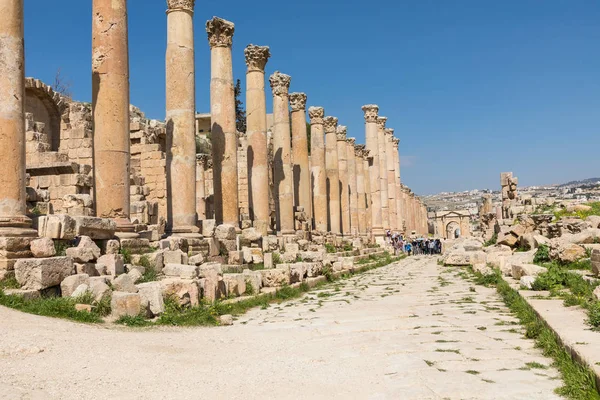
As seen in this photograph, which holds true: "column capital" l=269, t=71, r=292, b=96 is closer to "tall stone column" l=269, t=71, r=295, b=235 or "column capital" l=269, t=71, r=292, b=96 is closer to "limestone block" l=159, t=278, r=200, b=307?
"tall stone column" l=269, t=71, r=295, b=235

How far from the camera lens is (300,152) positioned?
93.0 ft

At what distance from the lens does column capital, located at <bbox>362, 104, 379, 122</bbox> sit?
4153 centimetres

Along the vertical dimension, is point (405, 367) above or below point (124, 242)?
below

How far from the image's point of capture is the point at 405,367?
5.85 m

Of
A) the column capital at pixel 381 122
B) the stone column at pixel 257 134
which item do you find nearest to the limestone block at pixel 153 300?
the stone column at pixel 257 134

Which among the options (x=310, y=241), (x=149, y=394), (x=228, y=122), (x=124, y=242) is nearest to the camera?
(x=149, y=394)

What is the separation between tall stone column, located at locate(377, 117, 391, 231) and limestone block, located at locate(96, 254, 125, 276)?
33494mm

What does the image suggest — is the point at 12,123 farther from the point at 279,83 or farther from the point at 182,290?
the point at 279,83

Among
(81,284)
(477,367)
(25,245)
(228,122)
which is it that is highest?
(228,122)

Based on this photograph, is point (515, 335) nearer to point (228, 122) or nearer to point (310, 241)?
point (228, 122)

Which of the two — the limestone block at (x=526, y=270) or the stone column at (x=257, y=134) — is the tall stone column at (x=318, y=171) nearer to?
the stone column at (x=257, y=134)

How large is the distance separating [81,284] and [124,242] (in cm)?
333

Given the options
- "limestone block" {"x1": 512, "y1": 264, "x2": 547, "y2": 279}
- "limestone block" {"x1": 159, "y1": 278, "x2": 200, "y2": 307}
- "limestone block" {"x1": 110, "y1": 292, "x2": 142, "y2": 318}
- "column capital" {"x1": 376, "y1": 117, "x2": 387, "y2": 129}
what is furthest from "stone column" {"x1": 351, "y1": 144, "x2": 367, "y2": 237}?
"limestone block" {"x1": 110, "y1": 292, "x2": 142, "y2": 318}

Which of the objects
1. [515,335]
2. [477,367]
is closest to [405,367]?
[477,367]
